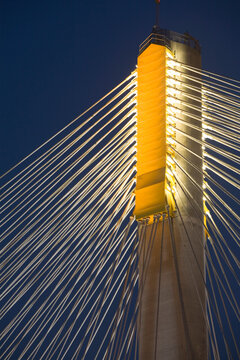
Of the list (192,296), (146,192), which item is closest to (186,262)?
(192,296)

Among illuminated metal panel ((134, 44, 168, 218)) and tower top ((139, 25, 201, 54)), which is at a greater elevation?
tower top ((139, 25, 201, 54))

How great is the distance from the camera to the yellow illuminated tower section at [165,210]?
7.64 m

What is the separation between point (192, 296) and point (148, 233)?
1.23 m

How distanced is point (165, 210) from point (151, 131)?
1525mm

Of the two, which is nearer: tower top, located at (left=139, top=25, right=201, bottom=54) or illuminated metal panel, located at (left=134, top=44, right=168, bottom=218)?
illuminated metal panel, located at (left=134, top=44, right=168, bottom=218)

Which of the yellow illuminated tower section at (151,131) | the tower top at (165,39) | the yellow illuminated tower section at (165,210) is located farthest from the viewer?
the tower top at (165,39)

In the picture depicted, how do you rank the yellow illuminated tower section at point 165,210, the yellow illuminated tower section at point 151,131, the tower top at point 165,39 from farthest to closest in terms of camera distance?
the tower top at point 165,39 < the yellow illuminated tower section at point 151,131 < the yellow illuminated tower section at point 165,210

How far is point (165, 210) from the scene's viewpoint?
815 cm

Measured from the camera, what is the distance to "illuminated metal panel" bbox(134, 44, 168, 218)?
8.38 metres

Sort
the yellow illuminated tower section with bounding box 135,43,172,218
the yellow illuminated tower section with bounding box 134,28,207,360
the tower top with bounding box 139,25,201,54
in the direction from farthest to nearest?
the tower top with bounding box 139,25,201,54
the yellow illuminated tower section with bounding box 135,43,172,218
the yellow illuminated tower section with bounding box 134,28,207,360

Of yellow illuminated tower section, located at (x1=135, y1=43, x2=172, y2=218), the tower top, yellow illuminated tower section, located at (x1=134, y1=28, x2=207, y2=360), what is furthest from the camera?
the tower top

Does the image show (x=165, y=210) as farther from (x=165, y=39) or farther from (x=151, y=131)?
(x=165, y=39)

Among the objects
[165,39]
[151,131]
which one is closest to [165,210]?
[151,131]

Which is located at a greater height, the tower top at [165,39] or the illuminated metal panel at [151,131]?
the tower top at [165,39]
